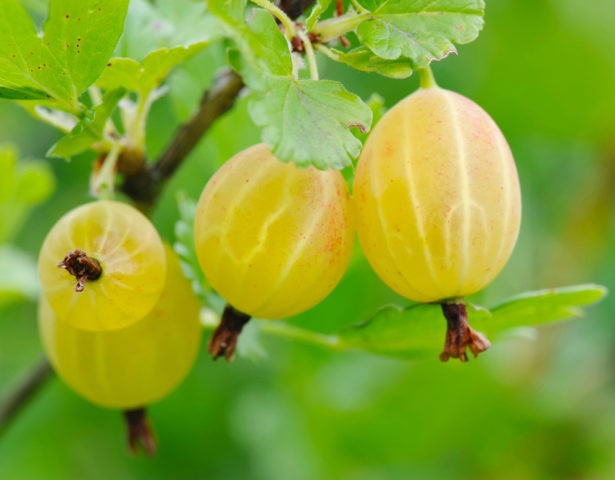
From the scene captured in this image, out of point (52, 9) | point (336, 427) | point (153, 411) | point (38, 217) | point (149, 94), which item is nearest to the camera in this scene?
point (52, 9)

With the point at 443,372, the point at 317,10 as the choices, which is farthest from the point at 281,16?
the point at 443,372

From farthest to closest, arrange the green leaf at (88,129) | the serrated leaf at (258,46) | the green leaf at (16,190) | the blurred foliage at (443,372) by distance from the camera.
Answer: the blurred foliage at (443,372), the green leaf at (16,190), the green leaf at (88,129), the serrated leaf at (258,46)

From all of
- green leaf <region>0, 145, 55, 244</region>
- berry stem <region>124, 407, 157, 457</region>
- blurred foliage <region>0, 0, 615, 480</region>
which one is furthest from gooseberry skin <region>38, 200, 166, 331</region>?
blurred foliage <region>0, 0, 615, 480</region>

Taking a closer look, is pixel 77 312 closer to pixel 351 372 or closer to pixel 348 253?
pixel 348 253

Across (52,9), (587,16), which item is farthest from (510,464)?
(52,9)

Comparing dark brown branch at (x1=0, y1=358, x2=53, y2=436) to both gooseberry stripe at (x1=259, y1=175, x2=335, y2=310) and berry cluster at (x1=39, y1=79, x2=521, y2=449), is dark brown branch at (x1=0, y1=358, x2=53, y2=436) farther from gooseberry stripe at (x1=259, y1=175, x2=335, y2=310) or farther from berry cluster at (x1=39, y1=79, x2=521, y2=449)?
gooseberry stripe at (x1=259, y1=175, x2=335, y2=310)

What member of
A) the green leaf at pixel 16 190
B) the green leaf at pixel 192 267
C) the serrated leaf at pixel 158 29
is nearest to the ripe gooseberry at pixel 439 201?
the green leaf at pixel 192 267

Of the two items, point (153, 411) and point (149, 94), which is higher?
point (149, 94)

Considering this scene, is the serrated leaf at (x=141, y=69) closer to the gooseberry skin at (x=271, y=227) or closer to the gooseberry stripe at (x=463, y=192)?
the gooseberry skin at (x=271, y=227)
